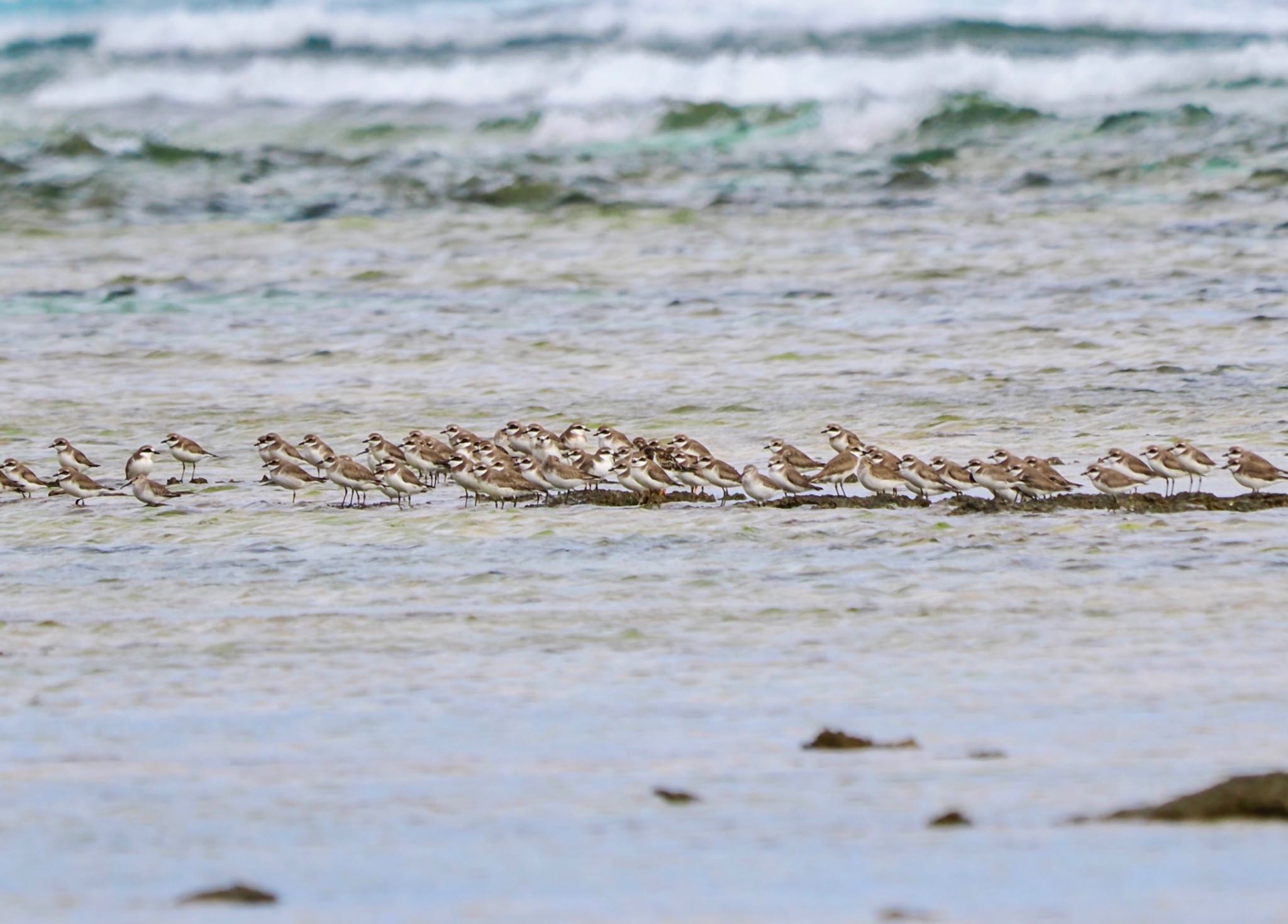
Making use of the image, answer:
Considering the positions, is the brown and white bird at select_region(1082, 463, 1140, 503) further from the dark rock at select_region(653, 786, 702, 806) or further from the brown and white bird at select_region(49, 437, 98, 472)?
the brown and white bird at select_region(49, 437, 98, 472)

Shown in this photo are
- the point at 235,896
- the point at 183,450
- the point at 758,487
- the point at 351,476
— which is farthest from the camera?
the point at 183,450

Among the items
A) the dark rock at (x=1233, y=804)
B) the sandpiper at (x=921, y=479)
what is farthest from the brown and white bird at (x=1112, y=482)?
the dark rock at (x=1233, y=804)

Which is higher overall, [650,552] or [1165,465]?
[1165,465]

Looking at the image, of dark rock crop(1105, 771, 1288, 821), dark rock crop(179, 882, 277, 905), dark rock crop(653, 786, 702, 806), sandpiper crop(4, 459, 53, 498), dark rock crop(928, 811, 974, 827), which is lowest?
dark rock crop(179, 882, 277, 905)

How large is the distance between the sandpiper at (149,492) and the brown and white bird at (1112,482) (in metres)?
5.67

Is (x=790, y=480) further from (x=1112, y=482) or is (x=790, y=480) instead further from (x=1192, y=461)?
(x=1192, y=461)

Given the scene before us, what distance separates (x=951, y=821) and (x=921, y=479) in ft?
20.1

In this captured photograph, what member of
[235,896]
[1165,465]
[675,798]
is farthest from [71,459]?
[235,896]

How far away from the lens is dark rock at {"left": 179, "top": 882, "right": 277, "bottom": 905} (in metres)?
6.24

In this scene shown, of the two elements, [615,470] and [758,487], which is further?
[615,470]

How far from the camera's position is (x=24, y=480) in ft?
45.9

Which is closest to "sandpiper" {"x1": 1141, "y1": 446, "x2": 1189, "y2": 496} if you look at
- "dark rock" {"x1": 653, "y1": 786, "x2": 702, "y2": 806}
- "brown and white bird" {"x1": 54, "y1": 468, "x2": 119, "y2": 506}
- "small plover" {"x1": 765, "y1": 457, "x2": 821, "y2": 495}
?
"small plover" {"x1": 765, "y1": 457, "x2": 821, "y2": 495}

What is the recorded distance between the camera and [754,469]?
1312 centimetres

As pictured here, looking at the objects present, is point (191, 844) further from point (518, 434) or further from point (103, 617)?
point (518, 434)
